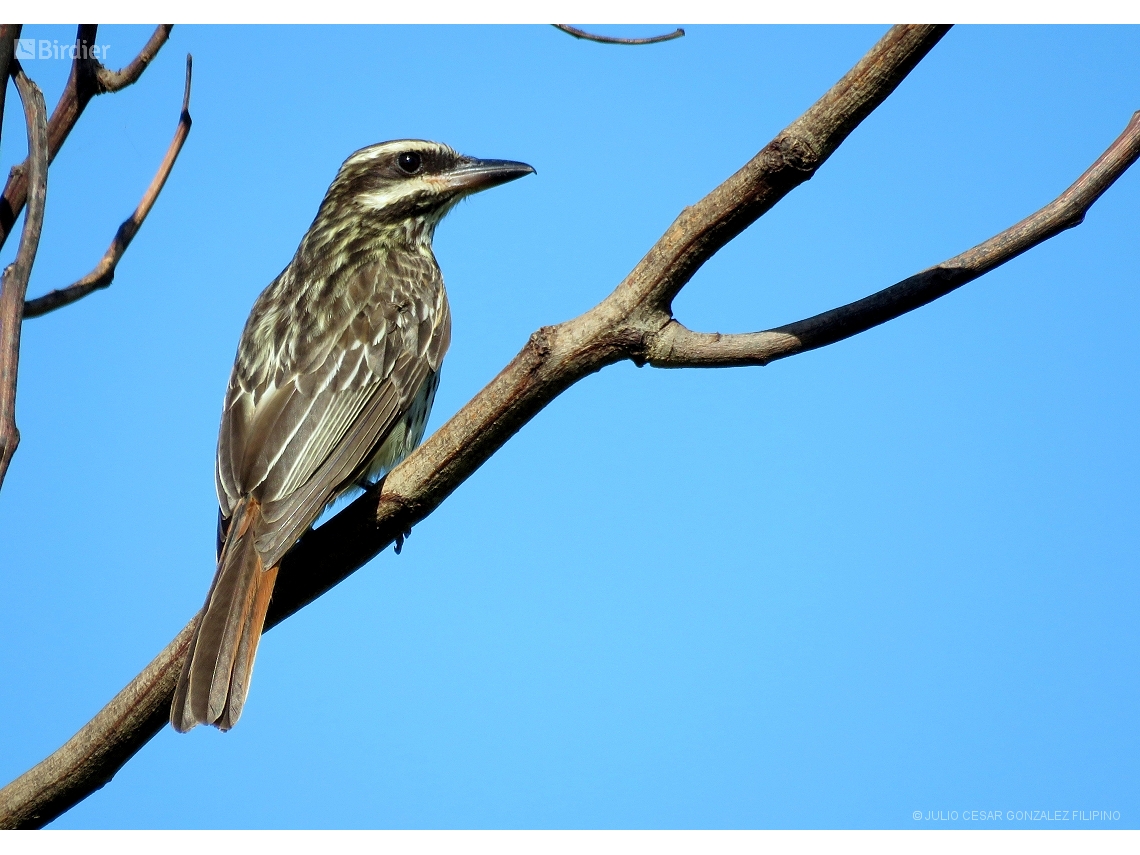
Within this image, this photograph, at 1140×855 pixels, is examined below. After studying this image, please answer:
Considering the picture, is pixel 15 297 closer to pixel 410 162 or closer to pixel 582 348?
pixel 582 348

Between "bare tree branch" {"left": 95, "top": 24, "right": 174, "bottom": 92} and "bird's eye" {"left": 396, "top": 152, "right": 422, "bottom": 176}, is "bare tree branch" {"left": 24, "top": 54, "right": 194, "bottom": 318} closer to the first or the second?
"bare tree branch" {"left": 95, "top": 24, "right": 174, "bottom": 92}

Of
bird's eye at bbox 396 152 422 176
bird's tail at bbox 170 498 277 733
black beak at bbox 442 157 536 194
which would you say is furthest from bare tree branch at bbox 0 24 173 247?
bird's eye at bbox 396 152 422 176

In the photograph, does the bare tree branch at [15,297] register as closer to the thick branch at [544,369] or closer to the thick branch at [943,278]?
the thick branch at [544,369]

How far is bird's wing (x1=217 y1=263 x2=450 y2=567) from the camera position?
194 inches

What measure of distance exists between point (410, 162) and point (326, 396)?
79.6 inches

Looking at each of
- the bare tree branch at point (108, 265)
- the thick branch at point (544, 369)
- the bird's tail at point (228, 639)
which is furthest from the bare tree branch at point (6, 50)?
the bird's tail at point (228, 639)

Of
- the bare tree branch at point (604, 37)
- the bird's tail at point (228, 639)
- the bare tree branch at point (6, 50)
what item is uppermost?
the bare tree branch at point (604, 37)

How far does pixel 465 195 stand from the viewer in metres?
6.81

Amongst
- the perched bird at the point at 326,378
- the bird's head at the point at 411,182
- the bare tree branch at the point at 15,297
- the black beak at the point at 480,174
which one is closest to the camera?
the bare tree branch at the point at 15,297

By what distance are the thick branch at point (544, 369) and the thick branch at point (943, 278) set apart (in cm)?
33

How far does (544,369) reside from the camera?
3.73 meters

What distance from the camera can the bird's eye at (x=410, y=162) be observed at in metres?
6.89

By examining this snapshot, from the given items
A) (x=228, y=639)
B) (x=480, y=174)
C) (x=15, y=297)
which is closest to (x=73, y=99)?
(x=15, y=297)

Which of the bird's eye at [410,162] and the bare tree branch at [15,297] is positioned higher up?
the bird's eye at [410,162]
